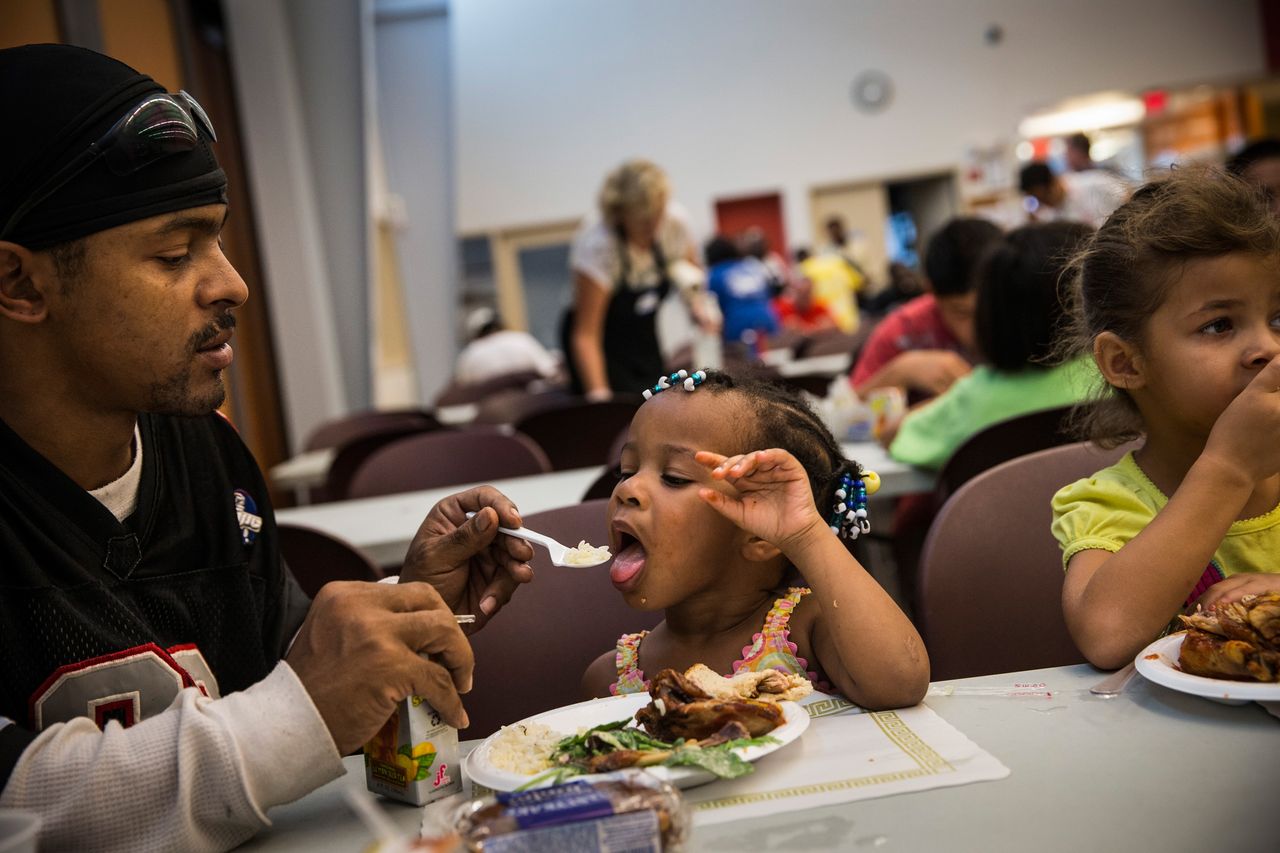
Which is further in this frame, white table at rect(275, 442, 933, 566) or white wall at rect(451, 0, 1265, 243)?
white wall at rect(451, 0, 1265, 243)

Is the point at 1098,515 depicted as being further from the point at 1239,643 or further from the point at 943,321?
the point at 943,321

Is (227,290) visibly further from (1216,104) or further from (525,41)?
(1216,104)

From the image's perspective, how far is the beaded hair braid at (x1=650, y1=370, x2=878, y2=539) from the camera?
60.7 inches

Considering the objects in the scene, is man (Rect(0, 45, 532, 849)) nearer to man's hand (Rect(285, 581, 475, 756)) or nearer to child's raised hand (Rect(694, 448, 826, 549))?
man's hand (Rect(285, 581, 475, 756))

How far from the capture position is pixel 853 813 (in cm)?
94

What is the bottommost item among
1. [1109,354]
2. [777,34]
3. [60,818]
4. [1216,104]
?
[60,818]

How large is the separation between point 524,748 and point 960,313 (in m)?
2.74

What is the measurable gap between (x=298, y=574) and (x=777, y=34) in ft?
44.0

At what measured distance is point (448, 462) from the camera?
3334mm

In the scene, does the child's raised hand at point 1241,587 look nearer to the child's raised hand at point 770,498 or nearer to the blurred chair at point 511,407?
A: the child's raised hand at point 770,498

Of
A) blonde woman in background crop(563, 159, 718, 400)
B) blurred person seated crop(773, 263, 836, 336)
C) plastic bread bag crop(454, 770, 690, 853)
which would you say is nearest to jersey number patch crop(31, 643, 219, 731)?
plastic bread bag crop(454, 770, 690, 853)

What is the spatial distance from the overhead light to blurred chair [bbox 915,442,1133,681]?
548 inches

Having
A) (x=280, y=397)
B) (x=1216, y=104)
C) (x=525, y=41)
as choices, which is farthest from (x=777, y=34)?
(x=280, y=397)

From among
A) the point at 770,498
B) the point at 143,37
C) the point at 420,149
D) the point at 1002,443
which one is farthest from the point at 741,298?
the point at 770,498
